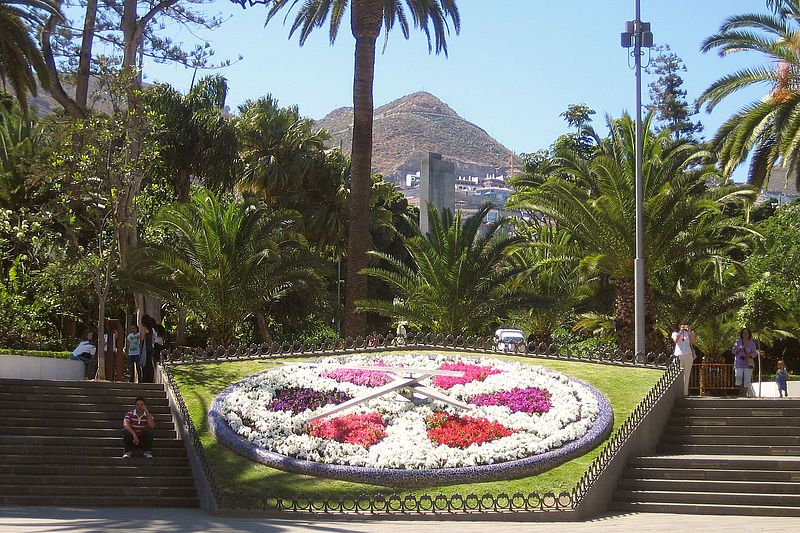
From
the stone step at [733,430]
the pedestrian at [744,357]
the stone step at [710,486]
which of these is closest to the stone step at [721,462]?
the stone step at [710,486]

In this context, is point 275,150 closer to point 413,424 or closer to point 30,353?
point 30,353

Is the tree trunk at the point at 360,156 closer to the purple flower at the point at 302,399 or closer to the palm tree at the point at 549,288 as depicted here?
the palm tree at the point at 549,288

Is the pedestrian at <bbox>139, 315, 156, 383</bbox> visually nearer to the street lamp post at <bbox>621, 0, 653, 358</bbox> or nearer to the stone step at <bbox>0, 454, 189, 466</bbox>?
the stone step at <bbox>0, 454, 189, 466</bbox>

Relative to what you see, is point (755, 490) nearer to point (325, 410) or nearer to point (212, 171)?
point (325, 410)

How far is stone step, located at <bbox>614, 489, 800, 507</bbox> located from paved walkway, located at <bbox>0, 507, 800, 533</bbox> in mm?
714

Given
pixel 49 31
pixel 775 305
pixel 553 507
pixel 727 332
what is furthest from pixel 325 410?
pixel 727 332

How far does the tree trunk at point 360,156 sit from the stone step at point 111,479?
1096 cm

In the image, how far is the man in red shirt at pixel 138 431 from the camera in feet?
61.8

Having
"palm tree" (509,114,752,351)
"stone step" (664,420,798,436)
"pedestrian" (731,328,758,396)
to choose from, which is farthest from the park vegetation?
"stone step" (664,420,798,436)

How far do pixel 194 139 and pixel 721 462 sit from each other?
26.2 metres

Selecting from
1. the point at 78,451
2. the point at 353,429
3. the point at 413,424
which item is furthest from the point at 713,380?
the point at 78,451

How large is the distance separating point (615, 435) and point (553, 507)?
10.9 ft

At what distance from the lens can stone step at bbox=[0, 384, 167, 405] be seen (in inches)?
835

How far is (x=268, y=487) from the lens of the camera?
1731 centimetres
